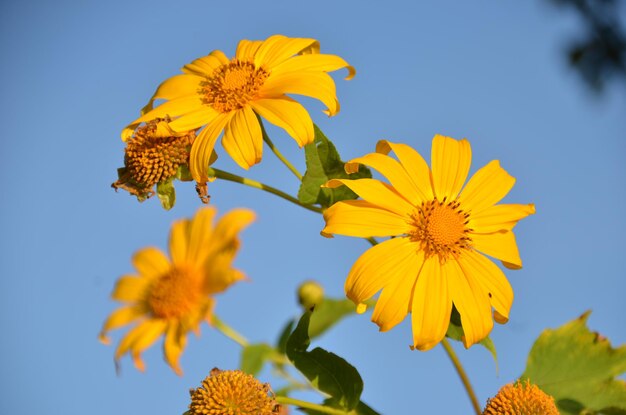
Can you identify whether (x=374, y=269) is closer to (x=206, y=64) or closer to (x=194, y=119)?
(x=194, y=119)

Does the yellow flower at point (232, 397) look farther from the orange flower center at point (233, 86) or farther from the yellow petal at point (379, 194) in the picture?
the orange flower center at point (233, 86)

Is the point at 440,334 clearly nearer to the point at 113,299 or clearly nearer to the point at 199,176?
the point at 199,176

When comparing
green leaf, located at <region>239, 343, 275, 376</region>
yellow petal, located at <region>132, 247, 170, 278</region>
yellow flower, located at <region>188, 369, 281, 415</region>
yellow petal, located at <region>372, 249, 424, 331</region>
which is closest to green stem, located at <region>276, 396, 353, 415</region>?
yellow flower, located at <region>188, 369, 281, 415</region>

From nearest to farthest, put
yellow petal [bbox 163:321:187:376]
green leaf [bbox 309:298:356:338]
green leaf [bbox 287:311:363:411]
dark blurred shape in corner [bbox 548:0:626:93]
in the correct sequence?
green leaf [bbox 287:311:363:411] → yellow petal [bbox 163:321:187:376] → green leaf [bbox 309:298:356:338] → dark blurred shape in corner [bbox 548:0:626:93]

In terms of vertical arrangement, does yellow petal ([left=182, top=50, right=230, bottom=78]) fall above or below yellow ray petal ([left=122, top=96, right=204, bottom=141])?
above

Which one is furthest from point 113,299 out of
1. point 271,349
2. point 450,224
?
point 450,224

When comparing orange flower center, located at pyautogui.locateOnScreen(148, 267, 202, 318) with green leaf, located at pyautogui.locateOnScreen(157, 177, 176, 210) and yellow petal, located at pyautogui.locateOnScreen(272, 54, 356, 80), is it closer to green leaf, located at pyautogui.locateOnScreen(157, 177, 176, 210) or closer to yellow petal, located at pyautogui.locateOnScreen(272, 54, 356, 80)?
green leaf, located at pyautogui.locateOnScreen(157, 177, 176, 210)

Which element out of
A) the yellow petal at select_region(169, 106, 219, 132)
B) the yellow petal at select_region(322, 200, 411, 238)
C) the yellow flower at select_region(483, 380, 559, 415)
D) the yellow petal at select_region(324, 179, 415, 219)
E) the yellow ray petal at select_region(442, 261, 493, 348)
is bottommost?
the yellow flower at select_region(483, 380, 559, 415)
